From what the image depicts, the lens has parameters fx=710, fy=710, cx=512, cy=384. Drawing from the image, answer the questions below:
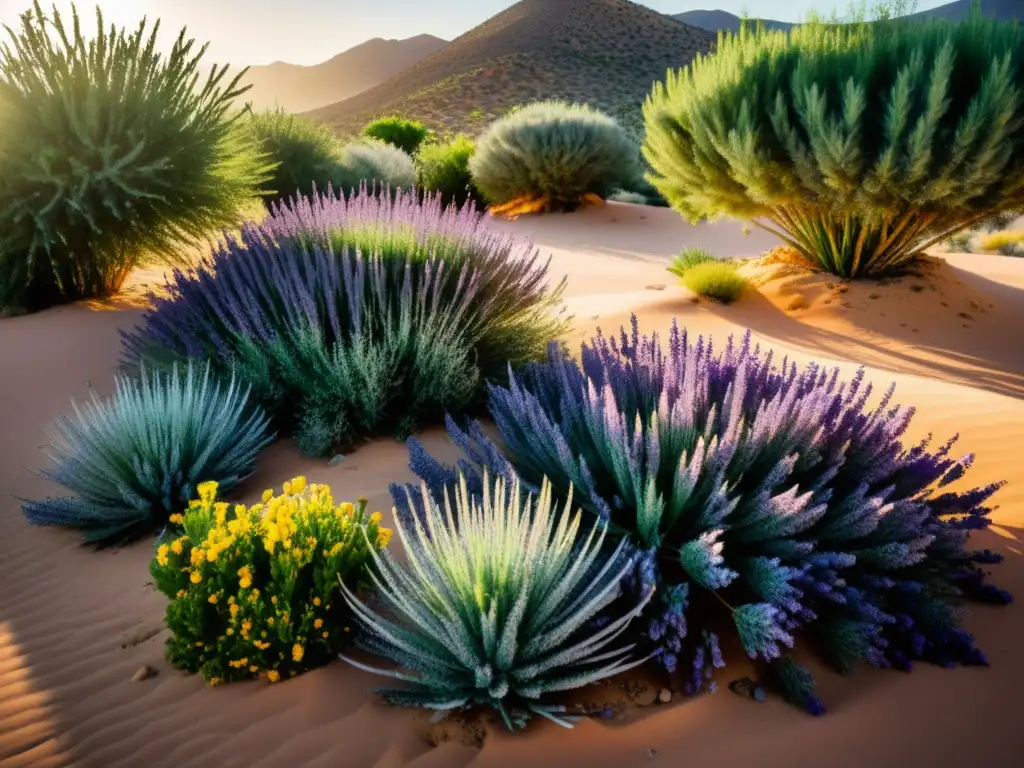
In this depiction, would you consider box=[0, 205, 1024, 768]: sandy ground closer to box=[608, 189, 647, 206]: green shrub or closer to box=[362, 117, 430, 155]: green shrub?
box=[608, 189, 647, 206]: green shrub

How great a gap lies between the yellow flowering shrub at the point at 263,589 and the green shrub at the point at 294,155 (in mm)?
10350

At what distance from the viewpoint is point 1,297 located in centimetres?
617

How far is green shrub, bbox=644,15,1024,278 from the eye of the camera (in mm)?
6410

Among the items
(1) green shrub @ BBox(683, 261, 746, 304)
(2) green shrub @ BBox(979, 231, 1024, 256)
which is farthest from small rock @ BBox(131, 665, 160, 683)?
(2) green shrub @ BBox(979, 231, 1024, 256)

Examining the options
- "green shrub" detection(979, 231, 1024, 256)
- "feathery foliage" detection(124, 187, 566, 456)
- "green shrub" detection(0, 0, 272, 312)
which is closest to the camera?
"feathery foliage" detection(124, 187, 566, 456)

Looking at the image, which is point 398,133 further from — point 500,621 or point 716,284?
point 500,621

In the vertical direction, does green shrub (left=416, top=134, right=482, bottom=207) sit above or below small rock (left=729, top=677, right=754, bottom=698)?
below

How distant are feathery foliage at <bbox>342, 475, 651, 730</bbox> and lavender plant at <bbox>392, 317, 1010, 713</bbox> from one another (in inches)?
10.4

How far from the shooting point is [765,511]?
92.6 inches

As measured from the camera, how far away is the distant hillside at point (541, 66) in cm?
4756

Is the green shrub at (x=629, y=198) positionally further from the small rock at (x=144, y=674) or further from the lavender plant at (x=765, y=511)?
the small rock at (x=144, y=674)

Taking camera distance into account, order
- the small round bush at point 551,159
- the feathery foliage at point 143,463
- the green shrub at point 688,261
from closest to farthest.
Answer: the feathery foliage at point 143,463 < the green shrub at point 688,261 < the small round bush at point 551,159

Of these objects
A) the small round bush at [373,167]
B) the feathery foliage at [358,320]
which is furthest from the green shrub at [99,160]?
the small round bush at [373,167]

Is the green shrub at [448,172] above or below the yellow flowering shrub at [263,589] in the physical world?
below
